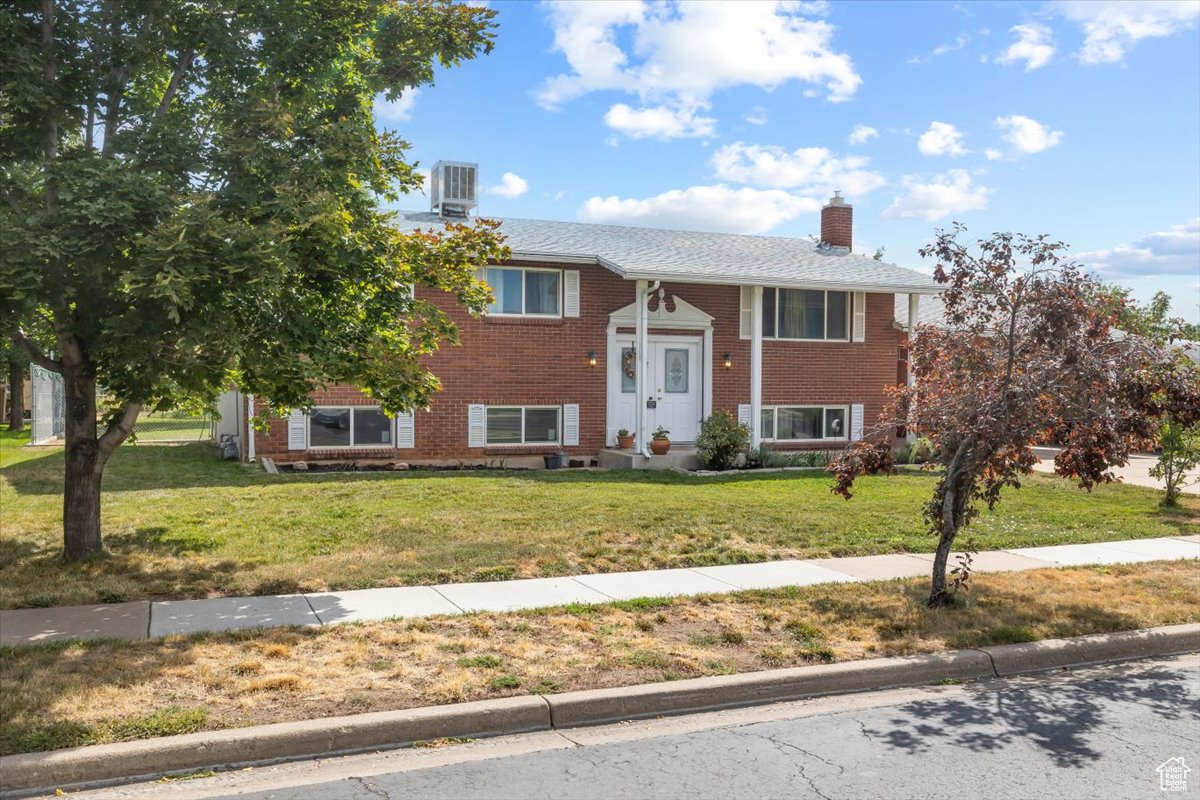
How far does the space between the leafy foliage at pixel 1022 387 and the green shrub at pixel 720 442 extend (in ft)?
31.6

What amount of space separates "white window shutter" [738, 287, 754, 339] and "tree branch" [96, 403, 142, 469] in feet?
43.7

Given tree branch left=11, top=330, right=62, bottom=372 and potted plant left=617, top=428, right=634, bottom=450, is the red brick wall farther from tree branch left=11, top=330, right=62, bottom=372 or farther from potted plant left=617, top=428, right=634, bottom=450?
tree branch left=11, top=330, right=62, bottom=372

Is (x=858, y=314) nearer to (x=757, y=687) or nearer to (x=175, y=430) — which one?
(x=757, y=687)

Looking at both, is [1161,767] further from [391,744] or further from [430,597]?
[430,597]

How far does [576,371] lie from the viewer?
1889 cm

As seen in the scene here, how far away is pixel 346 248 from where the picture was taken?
7.88m

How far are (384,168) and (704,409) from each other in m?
11.5

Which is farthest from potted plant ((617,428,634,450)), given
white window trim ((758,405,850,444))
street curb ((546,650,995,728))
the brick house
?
street curb ((546,650,995,728))

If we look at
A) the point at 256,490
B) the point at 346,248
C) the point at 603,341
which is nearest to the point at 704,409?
the point at 603,341

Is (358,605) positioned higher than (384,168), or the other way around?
(384,168)

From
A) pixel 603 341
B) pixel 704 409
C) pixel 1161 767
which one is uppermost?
pixel 603 341

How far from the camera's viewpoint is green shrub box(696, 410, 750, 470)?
1784cm

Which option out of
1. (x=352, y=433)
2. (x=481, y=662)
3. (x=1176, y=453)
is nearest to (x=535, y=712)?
(x=481, y=662)
